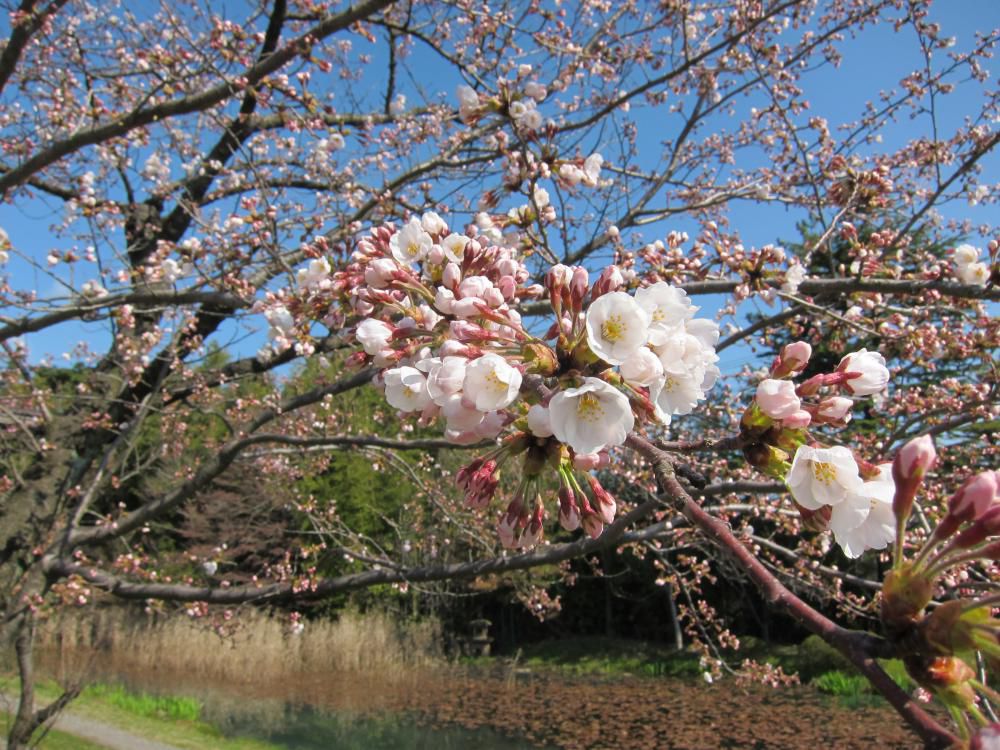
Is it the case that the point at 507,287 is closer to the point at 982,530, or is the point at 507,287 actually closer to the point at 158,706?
the point at 982,530

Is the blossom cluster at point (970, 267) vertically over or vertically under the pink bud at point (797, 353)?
over

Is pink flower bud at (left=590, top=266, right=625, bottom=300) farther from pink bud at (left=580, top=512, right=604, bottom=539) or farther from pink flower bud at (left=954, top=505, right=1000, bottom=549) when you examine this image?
pink flower bud at (left=954, top=505, right=1000, bottom=549)

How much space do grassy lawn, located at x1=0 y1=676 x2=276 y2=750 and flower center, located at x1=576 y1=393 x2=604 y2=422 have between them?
22.9ft

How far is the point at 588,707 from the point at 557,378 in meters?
9.31

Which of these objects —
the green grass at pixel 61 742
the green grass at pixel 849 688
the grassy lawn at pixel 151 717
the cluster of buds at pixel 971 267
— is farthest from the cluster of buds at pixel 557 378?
the green grass at pixel 849 688

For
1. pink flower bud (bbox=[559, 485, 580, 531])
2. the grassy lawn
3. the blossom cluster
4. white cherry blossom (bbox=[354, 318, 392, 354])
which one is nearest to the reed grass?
the grassy lawn

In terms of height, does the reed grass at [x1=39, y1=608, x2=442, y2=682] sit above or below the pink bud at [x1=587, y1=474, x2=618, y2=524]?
below

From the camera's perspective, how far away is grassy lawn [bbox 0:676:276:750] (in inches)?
254

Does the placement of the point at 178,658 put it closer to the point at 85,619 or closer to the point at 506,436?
the point at 85,619

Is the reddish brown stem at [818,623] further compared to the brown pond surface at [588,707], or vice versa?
the brown pond surface at [588,707]

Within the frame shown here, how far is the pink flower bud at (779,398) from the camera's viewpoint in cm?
75

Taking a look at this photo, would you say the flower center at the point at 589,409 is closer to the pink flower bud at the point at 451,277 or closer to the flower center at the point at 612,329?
the flower center at the point at 612,329

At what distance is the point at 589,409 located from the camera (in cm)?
73

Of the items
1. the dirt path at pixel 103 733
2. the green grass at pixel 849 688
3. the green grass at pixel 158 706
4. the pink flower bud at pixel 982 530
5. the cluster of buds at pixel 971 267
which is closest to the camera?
the pink flower bud at pixel 982 530
